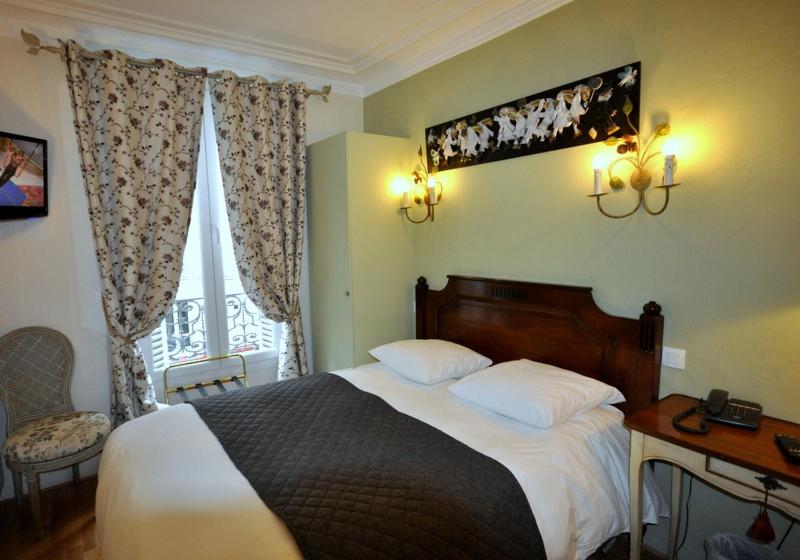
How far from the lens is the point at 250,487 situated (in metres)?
1.49

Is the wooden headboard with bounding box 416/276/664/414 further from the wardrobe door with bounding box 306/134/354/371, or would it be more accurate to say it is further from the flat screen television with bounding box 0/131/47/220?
the flat screen television with bounding box 0/131/47/220

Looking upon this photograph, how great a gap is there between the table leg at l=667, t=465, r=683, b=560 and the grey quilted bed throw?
2.81ft

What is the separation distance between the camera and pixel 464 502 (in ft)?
4.60

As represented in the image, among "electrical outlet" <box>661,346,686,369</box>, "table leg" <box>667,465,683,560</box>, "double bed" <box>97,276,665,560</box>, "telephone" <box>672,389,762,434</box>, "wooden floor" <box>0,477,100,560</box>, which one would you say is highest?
"electrical outlet" <box>661,346,686,369</box>

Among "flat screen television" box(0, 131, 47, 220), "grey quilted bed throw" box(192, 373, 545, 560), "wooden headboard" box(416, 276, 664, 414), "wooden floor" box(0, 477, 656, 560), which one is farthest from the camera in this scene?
"flat screen television" box(0, 131, 47, 220)

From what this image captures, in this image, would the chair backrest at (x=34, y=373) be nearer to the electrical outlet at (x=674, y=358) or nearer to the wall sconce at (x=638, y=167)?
the wall sconce at (x=638, y=167)

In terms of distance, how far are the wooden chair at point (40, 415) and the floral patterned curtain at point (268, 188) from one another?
3.96ft

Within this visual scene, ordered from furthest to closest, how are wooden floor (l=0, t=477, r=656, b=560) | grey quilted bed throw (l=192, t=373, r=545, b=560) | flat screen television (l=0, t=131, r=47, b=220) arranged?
flat screen television (l=0, t=131, r=47, b=220) < wooden floor (l=0, t=477, r=656, b=560) < grey quilted bed throw (l=192, t=373, r=545, b=560)

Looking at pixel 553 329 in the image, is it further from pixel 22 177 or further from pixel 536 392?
pixel 22 177

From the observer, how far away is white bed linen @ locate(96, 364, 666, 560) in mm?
1275

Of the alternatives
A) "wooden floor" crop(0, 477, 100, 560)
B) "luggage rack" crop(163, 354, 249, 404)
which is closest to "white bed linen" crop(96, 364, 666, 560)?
"wooden floor" crop(0, 477, 100, 560)

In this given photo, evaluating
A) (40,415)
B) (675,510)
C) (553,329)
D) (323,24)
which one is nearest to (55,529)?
(40,415)

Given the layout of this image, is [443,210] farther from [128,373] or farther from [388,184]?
[128,373]

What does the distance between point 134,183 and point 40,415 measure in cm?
150
